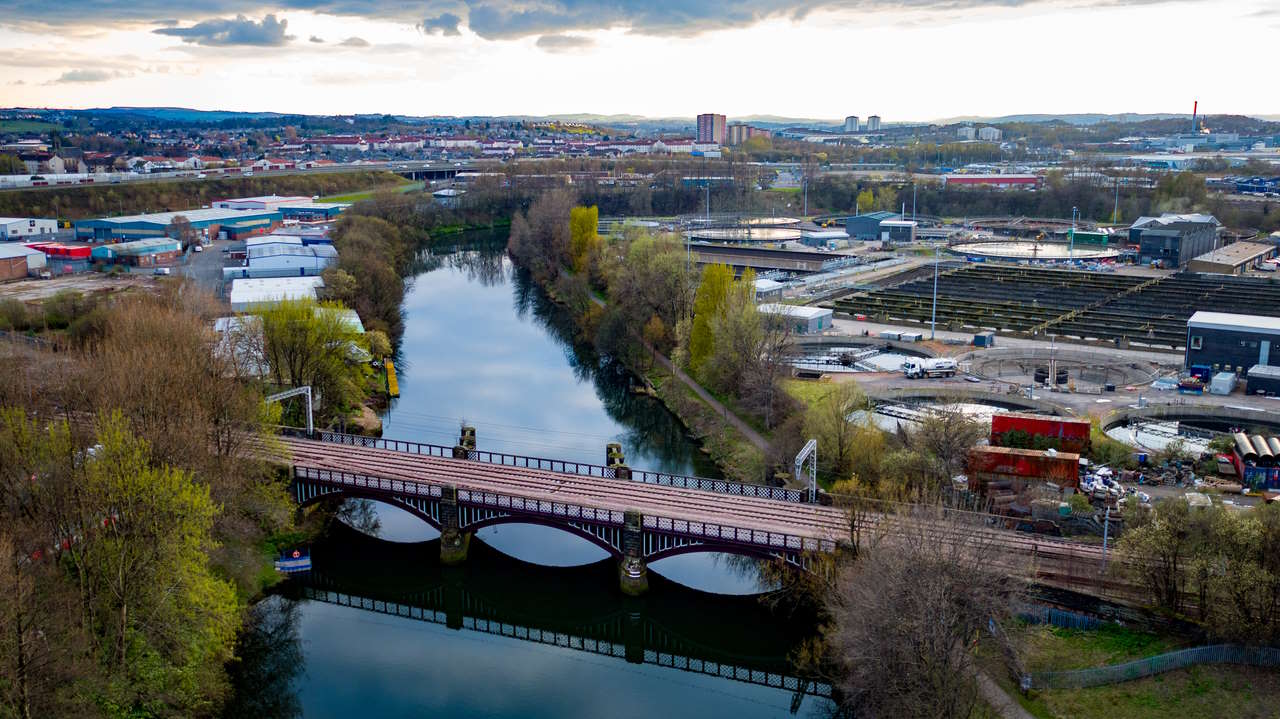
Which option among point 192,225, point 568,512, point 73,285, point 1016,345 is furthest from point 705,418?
point 192,225

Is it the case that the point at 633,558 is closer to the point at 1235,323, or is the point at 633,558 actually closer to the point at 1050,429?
the point at 1050,429

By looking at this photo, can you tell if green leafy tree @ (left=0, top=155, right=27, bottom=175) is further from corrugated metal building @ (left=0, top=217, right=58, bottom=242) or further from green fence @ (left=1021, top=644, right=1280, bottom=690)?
green fence @ (left=1021, top=644, right=1280, bottom=690)

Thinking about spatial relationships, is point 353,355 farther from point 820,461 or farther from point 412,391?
point 820,461

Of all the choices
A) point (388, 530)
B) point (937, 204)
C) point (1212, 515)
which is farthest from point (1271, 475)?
point (937, 204)

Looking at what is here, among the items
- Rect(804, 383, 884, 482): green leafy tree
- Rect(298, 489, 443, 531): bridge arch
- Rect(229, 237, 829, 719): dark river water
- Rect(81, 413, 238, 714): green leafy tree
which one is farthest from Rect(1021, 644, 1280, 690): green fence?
Rect(81, 413, 238, 714): green leafy tree

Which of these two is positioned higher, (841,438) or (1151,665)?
(841,438)

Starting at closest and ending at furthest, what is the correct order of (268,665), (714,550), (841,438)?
(268,665)
(714,550)
(841,438)
